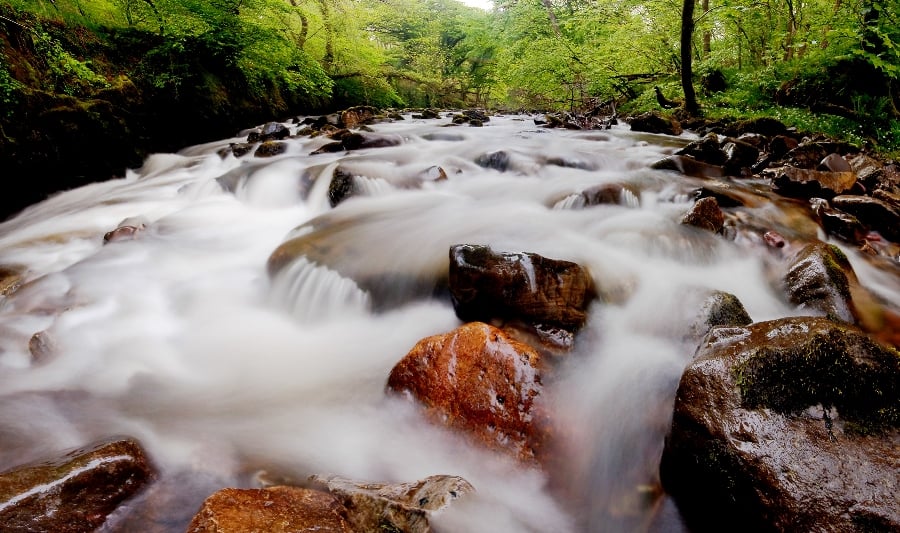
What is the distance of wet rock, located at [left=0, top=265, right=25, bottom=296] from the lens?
371cm

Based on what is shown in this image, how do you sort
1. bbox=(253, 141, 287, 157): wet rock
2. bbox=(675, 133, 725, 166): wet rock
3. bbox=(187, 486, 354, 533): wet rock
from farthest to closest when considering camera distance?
bbox=(253, 141, 287, 157): wet rock, bbox=(675, 133, 725, 166): wet rock, bbox=(187, 486, 354, 533): wet rock

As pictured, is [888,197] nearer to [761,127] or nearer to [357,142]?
[761,127]

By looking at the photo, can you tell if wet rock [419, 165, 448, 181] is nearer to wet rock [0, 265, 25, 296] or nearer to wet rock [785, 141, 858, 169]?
wet rock [0, 265, 25, 296]

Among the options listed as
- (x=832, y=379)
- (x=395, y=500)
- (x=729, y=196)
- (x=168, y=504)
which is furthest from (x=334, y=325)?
(x=729, y=196)

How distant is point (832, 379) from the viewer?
1.76m

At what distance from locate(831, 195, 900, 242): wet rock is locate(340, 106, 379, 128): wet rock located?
35.4 feet

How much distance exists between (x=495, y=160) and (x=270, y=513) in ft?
22.1

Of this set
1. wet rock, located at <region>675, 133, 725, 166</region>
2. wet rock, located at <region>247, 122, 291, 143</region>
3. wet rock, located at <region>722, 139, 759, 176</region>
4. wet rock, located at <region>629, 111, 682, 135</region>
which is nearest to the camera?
wet rock, located at <region>722, 139, 759, 176</region>

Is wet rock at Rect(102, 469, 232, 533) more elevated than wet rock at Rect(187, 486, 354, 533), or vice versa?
wet rock at Rect(187, 486, 354, 533)

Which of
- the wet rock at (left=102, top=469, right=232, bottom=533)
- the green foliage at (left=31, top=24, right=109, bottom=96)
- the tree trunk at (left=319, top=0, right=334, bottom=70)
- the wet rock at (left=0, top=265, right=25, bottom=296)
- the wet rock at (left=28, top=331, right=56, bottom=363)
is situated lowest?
the wet rock at (left=102, top=469, right=232, bottom=533)

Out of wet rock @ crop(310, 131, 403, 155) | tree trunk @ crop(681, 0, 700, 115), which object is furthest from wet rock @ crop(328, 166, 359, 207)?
tree trunk @ crop(681, 0, 700, 115)

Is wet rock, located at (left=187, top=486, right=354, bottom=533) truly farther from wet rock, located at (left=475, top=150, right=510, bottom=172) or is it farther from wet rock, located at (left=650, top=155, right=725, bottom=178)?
wet rock, located at (left=650, top=155, right=725, bottom=178)

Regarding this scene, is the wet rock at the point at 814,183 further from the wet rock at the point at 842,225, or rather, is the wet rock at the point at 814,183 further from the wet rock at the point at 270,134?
the wet rock at the point at 270,134

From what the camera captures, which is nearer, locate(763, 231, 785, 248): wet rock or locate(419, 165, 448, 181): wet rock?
locate(763, 231, 785, 248): wet rock
